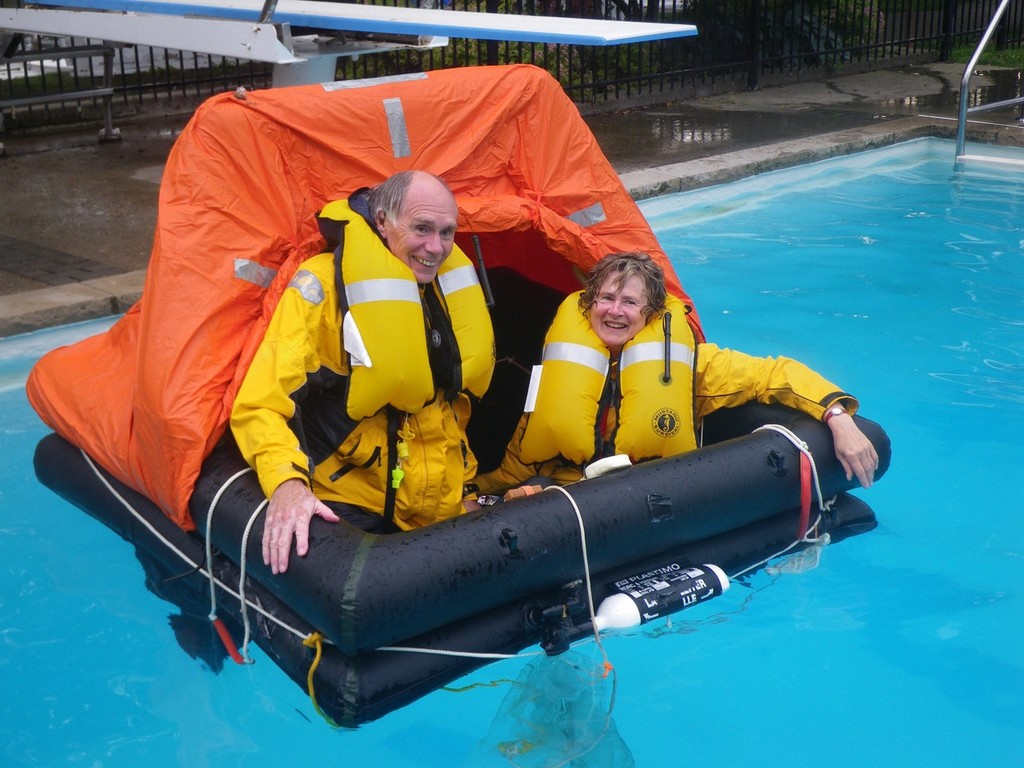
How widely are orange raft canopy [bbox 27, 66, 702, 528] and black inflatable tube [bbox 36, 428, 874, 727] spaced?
0.40ft

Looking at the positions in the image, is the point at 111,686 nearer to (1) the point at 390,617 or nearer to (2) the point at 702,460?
(1) the point at 390,617

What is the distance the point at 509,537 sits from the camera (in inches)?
115

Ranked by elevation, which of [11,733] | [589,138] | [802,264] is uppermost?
[589,138]

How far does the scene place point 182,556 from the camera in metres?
3.44

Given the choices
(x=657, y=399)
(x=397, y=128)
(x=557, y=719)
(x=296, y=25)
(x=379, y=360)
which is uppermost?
(x=296, y=25)

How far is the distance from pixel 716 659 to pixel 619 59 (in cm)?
866

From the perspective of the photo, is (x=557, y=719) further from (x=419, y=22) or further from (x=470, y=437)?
(x=419, y=22)

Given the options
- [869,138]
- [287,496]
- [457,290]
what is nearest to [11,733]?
[287,496]

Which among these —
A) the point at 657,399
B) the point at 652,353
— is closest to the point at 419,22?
the point at 652,353

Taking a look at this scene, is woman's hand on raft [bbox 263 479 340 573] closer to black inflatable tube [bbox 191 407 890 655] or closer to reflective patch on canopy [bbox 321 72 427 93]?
black inflatable tube [bbox 191 407 890 655]

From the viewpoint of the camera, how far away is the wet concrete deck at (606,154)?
612cm

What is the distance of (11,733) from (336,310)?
1.59 metres

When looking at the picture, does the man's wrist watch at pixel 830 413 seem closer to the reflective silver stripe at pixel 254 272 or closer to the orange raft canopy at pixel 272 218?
the orange raft canopy at pixel 272 218

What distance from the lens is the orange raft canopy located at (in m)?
3.38
